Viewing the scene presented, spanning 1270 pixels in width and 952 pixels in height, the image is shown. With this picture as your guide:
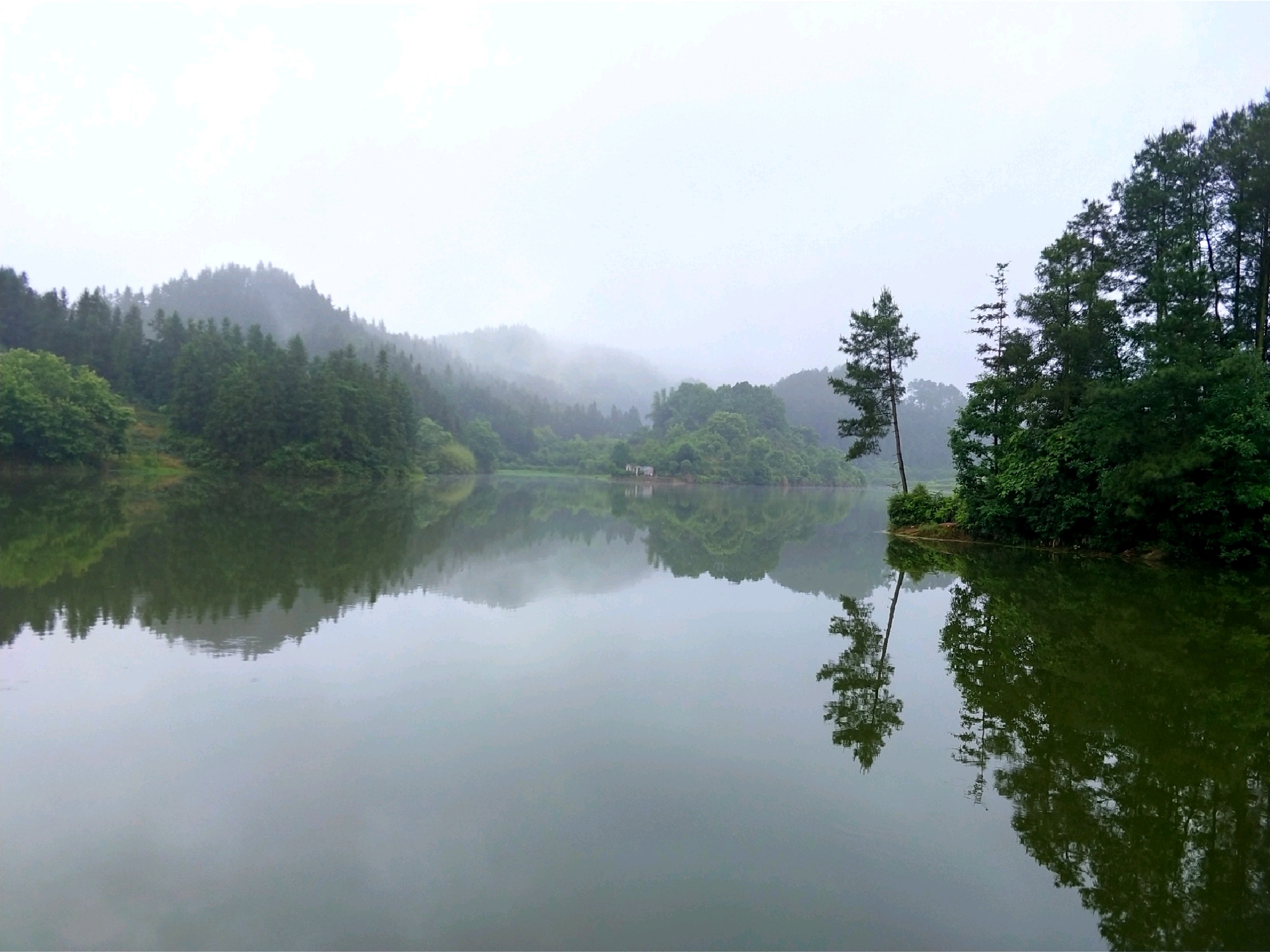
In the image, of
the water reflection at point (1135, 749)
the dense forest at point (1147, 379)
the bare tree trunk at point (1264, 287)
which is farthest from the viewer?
the bare tree trunk at point (1264, 287)

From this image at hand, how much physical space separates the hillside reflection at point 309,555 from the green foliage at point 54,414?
40.9 feet

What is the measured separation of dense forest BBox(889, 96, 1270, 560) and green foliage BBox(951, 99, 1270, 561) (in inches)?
2.0

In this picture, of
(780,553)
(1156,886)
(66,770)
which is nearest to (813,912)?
(1156,886)

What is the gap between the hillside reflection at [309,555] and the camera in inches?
435

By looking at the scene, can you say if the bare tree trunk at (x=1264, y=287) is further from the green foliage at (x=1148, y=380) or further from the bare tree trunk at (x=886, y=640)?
the bare tree trunk at (x=886, y=640)

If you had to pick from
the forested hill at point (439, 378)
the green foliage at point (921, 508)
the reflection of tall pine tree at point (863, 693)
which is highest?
the forested hill at point (439, 378)

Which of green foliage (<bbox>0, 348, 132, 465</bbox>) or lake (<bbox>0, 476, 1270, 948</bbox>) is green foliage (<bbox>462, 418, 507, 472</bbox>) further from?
lake (<bbox>0, 476, 1270, 948</bbox>)

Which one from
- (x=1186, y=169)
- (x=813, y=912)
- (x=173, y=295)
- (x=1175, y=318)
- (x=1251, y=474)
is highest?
(x=173, y=295)

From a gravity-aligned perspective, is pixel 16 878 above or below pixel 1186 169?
below

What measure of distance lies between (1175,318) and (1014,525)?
28.3ft

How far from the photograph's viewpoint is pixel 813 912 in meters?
4.23

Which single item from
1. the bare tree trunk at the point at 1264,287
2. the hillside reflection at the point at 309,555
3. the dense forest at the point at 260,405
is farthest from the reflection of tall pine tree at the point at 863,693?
the dense forest at the point at 260,405

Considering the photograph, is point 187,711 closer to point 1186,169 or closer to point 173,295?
point 1186,169

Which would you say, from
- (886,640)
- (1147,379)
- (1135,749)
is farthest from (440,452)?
(1135,749)
